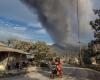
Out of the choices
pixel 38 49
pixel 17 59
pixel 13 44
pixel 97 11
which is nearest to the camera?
pixel 17 59

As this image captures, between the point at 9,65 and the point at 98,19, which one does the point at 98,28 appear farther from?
the point at 9,65

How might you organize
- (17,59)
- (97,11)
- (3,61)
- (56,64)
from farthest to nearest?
1. (97,11)
2. (17,59)
3. (3,61)
4. (56,64)

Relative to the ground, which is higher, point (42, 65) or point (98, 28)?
point (98, 28)

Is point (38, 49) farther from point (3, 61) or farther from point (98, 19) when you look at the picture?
point (3, 61)

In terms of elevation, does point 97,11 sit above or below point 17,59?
above

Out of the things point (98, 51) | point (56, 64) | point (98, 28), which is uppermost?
point (98, 28)

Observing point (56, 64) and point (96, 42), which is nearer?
point (56, 64)

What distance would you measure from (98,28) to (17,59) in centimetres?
2042

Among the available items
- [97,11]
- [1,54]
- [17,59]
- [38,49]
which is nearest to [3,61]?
[1,54]

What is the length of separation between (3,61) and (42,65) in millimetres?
16477

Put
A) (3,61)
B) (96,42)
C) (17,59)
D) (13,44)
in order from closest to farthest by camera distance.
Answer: (3,61) < (17,59) < (96,42) < (13,44)

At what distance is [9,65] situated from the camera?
41.2 meters

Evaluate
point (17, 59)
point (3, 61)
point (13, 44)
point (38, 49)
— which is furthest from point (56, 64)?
point (13, 44)

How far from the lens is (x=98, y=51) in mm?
57969
